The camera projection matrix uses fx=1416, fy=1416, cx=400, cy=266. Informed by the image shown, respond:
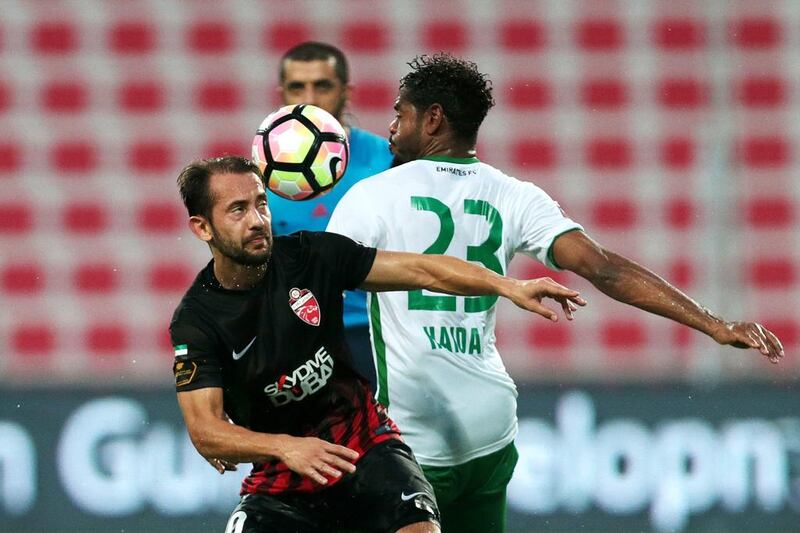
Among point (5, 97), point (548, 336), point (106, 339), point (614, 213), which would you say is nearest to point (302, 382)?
point (548, 336)

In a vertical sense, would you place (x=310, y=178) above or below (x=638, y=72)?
below

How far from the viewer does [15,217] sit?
1148 cm

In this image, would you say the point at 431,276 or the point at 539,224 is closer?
the point at 431,276

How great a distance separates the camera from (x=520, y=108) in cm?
1151

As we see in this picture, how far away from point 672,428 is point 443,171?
12.5 feet

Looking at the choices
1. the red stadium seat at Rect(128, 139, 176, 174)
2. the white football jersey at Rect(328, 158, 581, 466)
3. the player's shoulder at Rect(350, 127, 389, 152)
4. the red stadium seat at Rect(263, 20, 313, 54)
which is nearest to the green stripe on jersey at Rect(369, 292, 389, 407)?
the white football jersey at Rect(328, 158, 581, 466)

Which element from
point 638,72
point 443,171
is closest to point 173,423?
point 443,171

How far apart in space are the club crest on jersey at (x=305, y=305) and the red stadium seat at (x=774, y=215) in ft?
24.3

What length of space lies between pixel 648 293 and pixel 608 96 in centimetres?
683

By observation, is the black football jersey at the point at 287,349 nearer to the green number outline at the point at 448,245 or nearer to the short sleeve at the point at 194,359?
the short sleeve at the point at 194,359

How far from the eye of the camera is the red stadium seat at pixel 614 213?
11.3 meters

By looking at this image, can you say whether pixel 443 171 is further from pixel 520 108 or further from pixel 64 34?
pixel 64 34

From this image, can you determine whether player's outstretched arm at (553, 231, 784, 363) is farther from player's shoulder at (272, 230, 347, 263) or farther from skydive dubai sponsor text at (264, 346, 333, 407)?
skydive dubai sponsor text at (264, 346, 333, 407)

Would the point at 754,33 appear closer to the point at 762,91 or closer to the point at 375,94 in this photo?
the point at 762,91
